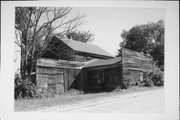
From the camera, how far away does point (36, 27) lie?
10.9 meters

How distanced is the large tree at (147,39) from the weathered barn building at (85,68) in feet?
1.59

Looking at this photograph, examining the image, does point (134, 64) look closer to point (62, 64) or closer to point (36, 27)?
point (62, 64)

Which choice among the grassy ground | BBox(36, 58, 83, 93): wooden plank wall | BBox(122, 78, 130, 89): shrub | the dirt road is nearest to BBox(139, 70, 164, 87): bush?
the grassy ground

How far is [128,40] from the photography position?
36.3 ft

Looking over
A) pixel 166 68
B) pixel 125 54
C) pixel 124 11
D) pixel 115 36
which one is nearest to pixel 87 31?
pixel 115 36

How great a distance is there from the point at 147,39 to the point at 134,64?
2151mm

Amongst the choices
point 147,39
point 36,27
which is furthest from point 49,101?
point 147,39

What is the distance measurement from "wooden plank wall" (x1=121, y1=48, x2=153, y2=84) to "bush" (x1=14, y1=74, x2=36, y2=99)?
179 inches

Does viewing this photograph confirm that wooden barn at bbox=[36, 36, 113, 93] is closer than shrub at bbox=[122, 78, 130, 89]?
Yes

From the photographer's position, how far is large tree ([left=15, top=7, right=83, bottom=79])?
34.8 feet

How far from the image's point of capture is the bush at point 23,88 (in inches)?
398

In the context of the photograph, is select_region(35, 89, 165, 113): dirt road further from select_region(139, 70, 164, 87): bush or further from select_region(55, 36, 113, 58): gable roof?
select_region(55, 36, 113, 58): gable roof

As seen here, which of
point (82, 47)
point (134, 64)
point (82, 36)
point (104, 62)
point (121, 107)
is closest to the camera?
point (121, 107)

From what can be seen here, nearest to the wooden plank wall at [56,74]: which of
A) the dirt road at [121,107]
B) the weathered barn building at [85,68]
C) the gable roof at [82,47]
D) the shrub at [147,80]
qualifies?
the weathered barn building at [85,68]
